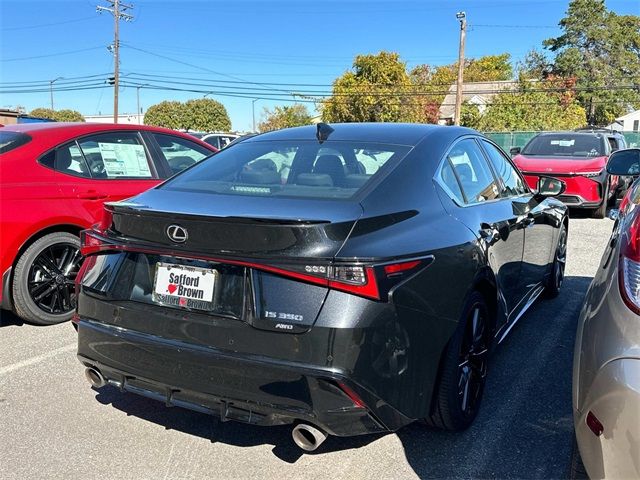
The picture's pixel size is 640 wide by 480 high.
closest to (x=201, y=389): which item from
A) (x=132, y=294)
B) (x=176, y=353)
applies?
(x=176, y=353)

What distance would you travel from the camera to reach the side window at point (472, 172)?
315 cm

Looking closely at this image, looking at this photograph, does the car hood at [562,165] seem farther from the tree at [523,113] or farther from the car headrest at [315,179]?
the tree at [523,113]

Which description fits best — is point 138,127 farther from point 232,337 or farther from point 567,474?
point 567,474

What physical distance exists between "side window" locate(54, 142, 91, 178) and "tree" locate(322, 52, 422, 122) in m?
39.2

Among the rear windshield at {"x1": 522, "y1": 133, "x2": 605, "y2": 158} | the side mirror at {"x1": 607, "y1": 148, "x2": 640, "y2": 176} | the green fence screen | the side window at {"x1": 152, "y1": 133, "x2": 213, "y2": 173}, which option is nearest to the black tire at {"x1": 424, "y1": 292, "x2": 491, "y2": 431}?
the side mirror at {"x1": 607, "y1": 148, "x2": 640, "y2": 176}

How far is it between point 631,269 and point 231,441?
1.99 metres

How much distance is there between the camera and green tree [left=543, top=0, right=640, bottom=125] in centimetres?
6125

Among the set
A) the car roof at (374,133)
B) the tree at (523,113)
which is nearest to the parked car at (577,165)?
the car roof at (374,133)

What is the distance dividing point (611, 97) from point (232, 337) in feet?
227

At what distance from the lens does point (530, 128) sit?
3784 cm

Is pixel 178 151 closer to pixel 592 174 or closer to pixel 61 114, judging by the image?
pixel 592 174

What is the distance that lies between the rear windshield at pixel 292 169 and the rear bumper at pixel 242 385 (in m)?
0.83

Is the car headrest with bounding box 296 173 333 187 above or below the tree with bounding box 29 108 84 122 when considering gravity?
below

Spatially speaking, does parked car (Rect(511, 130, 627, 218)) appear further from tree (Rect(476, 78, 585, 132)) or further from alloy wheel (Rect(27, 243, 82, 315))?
tree (Rect(476, 78, 585, 132))
